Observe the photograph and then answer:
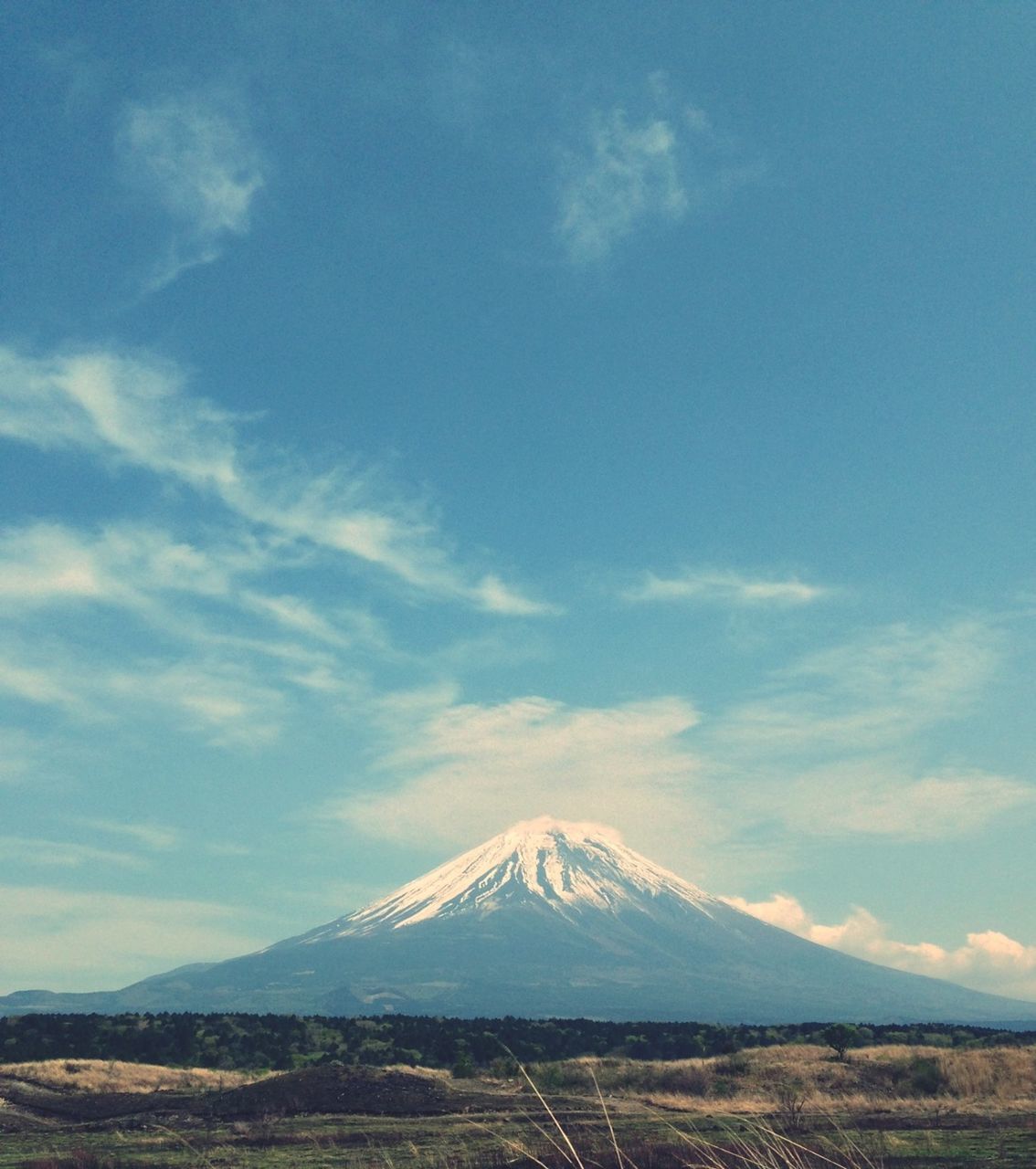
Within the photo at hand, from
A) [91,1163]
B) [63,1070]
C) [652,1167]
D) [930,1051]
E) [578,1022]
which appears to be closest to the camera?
[652,1167]

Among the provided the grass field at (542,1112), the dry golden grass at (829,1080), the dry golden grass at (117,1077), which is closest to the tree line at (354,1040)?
the dry golden grass at (117,1077)

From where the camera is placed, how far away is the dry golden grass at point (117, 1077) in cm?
5553

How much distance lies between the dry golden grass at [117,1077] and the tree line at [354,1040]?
1018cm

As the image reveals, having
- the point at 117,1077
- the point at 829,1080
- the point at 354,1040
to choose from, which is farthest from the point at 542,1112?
the point at 354,1040

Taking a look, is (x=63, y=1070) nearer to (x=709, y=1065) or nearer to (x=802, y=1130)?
(x=709, y=1065)

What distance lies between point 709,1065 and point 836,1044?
8.31m

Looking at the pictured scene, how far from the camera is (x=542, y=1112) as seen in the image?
123 feet

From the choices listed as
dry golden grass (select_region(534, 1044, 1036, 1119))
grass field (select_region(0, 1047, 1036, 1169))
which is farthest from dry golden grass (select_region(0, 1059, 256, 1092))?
dry golden grass (select_region(534, 1044, 1036, 1119))

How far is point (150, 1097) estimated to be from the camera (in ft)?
159

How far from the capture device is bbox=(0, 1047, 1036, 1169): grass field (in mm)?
25594

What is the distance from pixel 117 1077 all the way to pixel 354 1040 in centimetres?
2379

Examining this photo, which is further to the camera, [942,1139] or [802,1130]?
[942,1139]

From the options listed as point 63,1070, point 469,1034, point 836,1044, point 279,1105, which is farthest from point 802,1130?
point 469,1034

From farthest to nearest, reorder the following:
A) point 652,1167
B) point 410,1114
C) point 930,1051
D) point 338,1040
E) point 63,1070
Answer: point 338,1040
point 63,1070
point 930,1051
point 410,1114
point 652,1167
